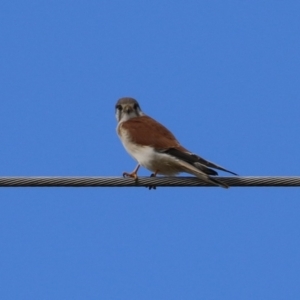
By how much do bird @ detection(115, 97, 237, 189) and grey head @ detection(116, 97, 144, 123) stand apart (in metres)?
0.10

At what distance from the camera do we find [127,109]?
28.8 ft

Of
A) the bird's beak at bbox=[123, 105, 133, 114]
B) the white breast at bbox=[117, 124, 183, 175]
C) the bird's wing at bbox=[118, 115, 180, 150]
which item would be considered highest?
the bird's beak at bbox=[123, 105, 133, 114]

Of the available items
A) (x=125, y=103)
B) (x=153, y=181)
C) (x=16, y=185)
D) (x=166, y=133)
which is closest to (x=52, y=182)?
(x=16, y=185)

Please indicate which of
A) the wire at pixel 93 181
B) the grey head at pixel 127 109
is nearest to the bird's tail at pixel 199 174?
the wire at pixel 93 181

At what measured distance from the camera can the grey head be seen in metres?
8.77

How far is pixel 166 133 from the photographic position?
8.02 m

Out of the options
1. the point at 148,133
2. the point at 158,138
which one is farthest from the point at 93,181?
the point at 148,133

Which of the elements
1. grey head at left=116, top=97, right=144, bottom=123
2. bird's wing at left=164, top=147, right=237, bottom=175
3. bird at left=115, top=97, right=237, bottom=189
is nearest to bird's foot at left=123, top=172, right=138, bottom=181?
bird at left=115, top=97, right=237, bottom=189

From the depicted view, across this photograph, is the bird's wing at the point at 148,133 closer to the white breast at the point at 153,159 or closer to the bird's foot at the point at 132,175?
the white breast at the point at 153,159

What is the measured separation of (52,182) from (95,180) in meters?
0.32

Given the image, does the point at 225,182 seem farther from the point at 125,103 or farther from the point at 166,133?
the point at 125,103

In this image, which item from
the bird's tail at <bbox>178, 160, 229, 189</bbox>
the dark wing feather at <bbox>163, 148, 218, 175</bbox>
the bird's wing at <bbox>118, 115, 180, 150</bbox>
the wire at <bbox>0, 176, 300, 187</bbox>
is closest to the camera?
the wire at <bbox>0, 176, 300, 187</bbox>

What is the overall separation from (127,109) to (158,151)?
117 cm

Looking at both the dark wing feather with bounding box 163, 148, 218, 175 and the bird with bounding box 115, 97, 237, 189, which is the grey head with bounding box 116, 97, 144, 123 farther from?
the dark wing feather with bounding box 163, 148, 218, 175
